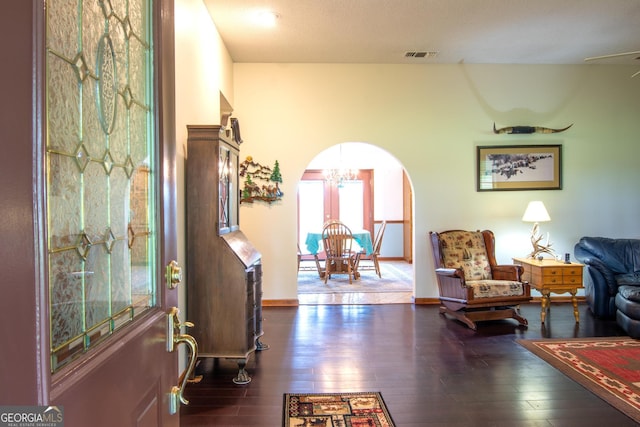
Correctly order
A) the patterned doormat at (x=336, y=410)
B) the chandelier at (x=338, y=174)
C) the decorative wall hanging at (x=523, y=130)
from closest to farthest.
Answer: the patterned doormat at (x=336, y=410) → the decorative wall hanging at (x=523, y=130) → the chandelier at (x=338, y=174)

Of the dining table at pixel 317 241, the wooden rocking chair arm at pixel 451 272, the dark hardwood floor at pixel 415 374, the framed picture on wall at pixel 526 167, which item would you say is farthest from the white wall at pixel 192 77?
the framed picture on wall at pixel 526 167

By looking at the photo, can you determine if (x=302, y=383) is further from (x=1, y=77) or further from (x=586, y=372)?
(x=1, y=77)

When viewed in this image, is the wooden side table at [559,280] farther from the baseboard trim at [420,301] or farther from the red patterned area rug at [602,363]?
the baseboard trim at [420,301]

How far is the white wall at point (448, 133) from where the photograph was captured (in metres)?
4.99

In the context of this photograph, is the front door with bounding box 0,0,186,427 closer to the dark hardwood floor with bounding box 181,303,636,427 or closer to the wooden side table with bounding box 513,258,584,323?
the dark hardwood floor with bounding box 181,303,636,427

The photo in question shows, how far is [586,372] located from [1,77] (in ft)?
12.1

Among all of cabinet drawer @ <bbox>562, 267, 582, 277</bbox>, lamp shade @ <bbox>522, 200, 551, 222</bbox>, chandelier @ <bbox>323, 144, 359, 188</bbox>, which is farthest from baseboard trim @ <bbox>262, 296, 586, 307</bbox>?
chandelier @ <bbox>323, 144, 359, 188</bbox>

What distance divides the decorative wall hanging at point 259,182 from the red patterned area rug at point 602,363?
3259 millimetres

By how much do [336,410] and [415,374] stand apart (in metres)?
0.81

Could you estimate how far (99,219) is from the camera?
82 cm

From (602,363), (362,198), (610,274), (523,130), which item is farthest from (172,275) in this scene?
Answer: (362,198)

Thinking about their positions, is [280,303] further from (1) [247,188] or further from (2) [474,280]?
(2) [474,280]

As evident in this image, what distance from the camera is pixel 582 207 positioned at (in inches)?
202

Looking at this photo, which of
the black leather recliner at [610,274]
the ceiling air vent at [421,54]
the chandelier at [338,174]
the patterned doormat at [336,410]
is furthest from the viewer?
the chandelier at [338,174]
